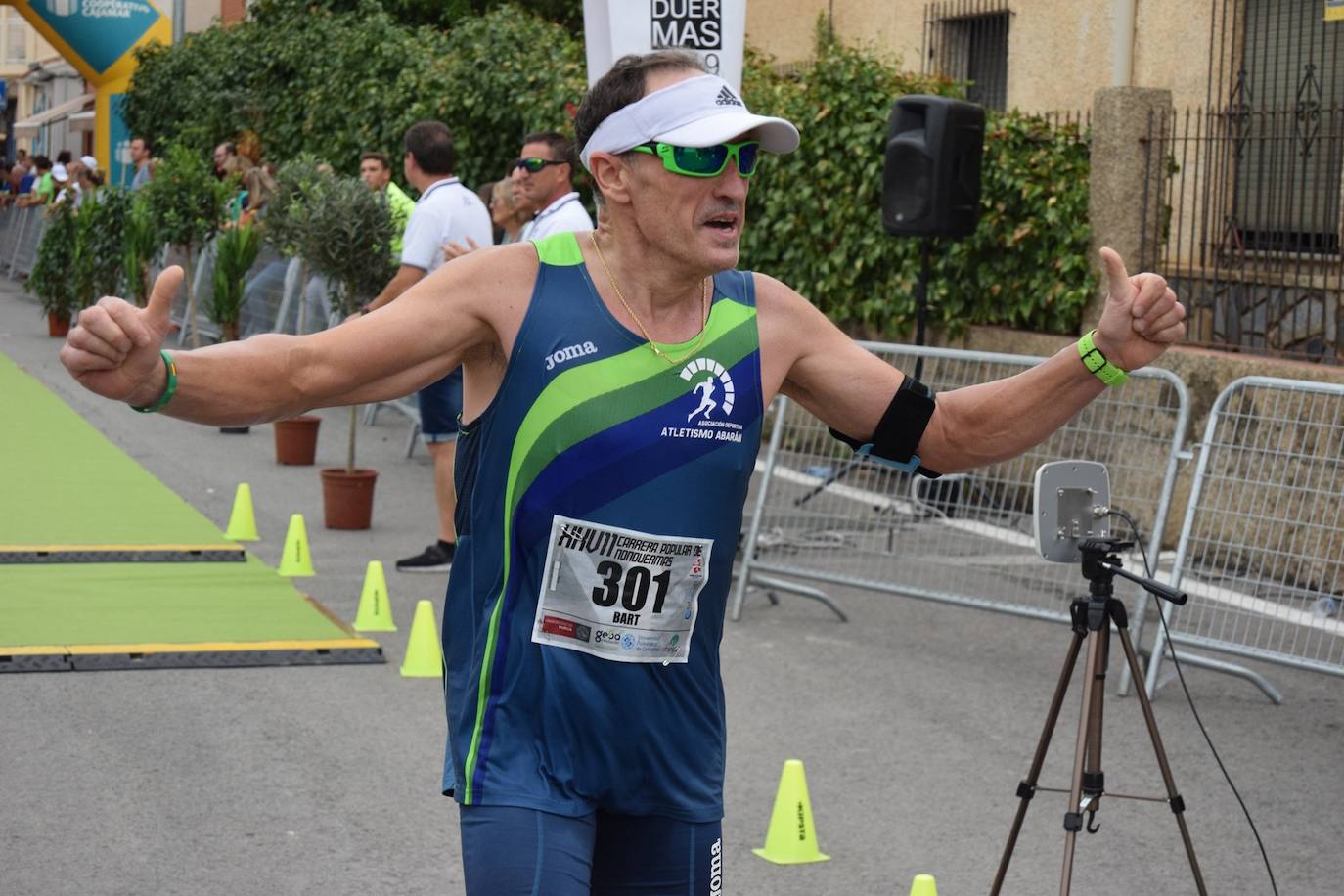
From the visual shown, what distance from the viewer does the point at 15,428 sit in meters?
14.4

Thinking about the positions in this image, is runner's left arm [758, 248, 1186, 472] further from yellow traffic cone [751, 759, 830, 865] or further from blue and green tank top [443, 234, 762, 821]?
yellow traffic cone [751, 759, 830, 865]

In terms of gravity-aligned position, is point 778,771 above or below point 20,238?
below

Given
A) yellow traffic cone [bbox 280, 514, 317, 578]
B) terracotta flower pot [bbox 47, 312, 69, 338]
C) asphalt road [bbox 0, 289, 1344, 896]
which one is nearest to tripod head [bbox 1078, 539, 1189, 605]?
asphalt road [bbox 0, 289, 1344, 896]

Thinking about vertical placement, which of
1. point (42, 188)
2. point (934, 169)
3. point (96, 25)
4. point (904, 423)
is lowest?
point (904, 423)

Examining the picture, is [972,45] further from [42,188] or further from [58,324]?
[42,188]

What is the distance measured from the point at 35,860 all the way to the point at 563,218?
4.79 meters

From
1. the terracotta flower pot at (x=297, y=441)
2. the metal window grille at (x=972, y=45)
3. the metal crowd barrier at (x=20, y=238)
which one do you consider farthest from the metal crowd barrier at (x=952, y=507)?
the metal crowd barrier at (x=20, y=238)

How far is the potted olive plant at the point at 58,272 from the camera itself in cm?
2156

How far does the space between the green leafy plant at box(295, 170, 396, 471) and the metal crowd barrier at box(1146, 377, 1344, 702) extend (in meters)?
5.65

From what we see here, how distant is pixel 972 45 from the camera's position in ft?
60.1

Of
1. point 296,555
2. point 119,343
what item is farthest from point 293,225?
point 119,343

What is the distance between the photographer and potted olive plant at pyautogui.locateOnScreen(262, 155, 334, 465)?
38.6 ft

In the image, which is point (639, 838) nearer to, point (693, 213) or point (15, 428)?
point (693, 213)

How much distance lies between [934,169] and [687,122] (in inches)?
355
